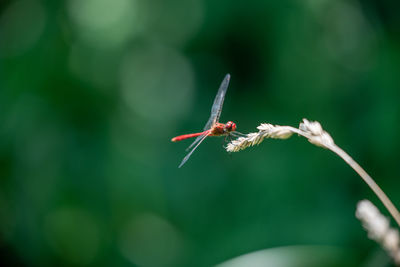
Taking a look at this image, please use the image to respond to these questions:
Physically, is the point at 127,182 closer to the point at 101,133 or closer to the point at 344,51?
the point at 101,133

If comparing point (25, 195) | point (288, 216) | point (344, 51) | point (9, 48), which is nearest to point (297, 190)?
point (288, 216)

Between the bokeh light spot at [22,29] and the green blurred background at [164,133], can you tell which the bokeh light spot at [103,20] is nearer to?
the green blurred background at [164,133]

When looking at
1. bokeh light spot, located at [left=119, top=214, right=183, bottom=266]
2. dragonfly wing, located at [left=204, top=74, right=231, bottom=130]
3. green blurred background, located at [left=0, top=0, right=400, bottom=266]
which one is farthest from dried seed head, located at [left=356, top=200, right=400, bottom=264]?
bokeh light spot, located at [left=119, top=214, right=183, bottom=266]

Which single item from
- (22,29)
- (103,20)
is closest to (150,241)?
(103,20)

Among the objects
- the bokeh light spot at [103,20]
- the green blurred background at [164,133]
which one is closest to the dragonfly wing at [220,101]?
the green blurred background at [164,133]

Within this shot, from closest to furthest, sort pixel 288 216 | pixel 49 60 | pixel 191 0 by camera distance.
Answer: pixel 288 216, pixel 49 60, pixel 191 0
